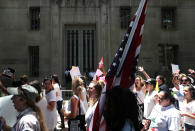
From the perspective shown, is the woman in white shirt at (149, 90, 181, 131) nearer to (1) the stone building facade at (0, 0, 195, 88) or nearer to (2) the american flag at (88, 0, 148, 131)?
(2) the american flag at (88, 0, 148, 131)

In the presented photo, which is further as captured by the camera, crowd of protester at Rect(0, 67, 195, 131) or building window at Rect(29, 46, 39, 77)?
building window at Rect(29, 46, 39, 77)

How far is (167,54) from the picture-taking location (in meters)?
18.6

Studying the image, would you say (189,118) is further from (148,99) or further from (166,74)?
(166,74)

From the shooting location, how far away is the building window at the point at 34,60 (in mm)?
18016

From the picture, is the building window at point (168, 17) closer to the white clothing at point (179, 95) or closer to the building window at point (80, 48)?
the building window at point (80, 48)

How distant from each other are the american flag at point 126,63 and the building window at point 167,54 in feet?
51.8

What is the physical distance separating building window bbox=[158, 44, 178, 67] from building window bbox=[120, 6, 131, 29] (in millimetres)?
3021

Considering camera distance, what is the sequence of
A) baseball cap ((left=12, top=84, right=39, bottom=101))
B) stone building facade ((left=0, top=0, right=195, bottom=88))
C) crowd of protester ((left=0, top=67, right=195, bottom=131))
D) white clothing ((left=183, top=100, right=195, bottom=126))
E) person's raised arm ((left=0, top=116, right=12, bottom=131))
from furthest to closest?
stone building facade ((left=0, top=0, right=195, bottom=88)) < white clothing ((left=183, top=100, right=195, bottom=126)) < person's raised arm ((left=0, top=116, right=12, bottom=131)) < baseball cap ((left=12, top=84, right=39, bottom=101)) < crowd of protester ((left=0, top=67, right=195, bottom=131))

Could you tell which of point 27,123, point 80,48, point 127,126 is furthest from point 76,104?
point 80,48

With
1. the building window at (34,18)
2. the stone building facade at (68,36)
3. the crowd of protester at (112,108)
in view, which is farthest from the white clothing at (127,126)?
the building window at (34,18)

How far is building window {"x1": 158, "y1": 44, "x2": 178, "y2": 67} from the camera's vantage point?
60.7ft

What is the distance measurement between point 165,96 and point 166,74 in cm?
1366

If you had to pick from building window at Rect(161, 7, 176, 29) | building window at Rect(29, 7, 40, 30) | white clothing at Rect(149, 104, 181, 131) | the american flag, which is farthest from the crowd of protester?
building window at Rect(161, 7, 176, 29)

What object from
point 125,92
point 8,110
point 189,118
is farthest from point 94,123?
point 189,118
